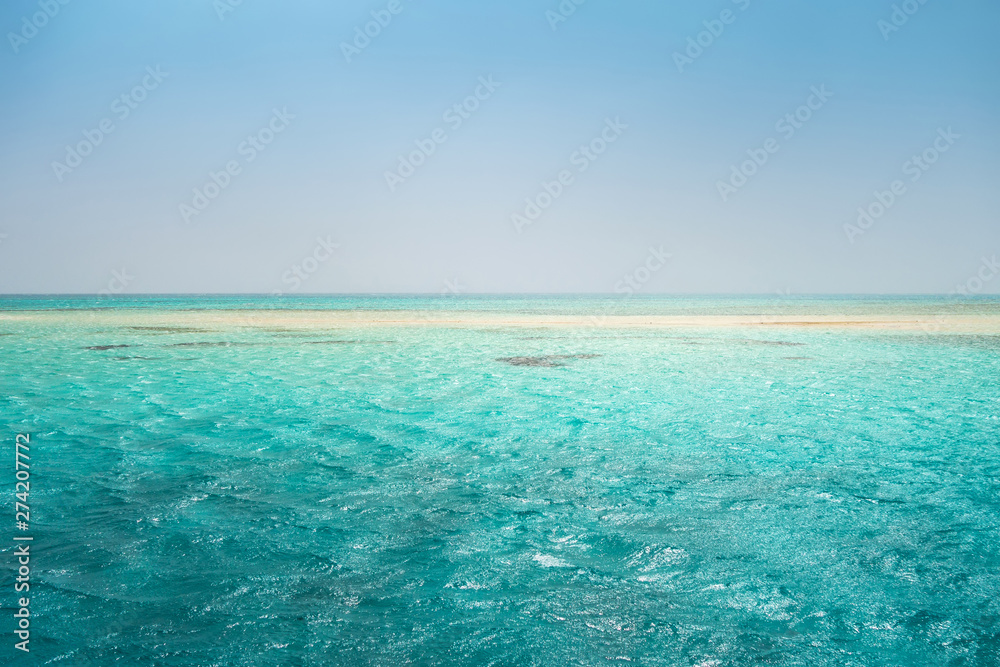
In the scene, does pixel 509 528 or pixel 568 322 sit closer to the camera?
pixel 509 528

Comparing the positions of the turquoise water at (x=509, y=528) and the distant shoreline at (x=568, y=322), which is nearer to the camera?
the turquoise water at (x=509, y=528)

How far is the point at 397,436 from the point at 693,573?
241 inches

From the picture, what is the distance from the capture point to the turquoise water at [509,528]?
4.15 meters

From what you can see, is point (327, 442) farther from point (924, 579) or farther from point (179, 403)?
point (924, 579)

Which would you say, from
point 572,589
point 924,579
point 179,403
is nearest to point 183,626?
point 572,589

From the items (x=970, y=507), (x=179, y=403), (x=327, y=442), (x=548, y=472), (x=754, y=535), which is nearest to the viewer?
(x=754, y=535)

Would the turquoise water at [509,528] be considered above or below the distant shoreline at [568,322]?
below

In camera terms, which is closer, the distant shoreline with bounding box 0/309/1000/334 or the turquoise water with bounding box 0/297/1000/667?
the turquoise water with bounding box 0/297/1000/667

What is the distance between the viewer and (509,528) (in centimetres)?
617

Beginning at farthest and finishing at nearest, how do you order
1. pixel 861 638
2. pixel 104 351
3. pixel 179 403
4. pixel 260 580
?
1. pixel 104 351
2. pixel 179 403
3. pixel 260 580
4. pixel 861 638

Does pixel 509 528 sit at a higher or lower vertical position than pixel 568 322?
lower

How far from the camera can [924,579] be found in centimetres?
504

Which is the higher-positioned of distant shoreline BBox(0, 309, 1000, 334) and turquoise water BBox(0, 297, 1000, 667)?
distant shoreline BBox(0, 309, 1000, 334)

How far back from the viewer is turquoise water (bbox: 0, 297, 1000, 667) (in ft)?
13.6
